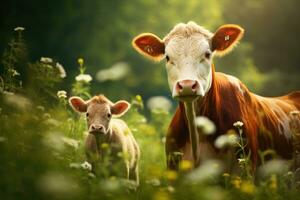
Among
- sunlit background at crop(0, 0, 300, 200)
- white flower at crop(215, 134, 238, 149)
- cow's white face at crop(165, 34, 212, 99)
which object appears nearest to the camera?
sunlit background at crop(0, 0, 300, 200)

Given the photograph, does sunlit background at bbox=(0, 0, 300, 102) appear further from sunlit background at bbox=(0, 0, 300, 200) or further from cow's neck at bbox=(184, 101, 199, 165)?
cow's neck at bbox=(184, 101, 199, 165)

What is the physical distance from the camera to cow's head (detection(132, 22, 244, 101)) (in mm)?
6180

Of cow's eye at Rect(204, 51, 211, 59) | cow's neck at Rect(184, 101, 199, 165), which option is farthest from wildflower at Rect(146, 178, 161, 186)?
cow's eye at Rect(204, 51, 211, 59)

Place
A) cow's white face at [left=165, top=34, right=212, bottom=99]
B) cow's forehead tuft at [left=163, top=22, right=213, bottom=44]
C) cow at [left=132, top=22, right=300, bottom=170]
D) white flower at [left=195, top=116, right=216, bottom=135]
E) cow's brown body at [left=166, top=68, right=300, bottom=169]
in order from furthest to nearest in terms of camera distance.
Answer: cow's forehead tuft at [left=163, top=22, right=213, bottom=44] < cow's brown body at [left=166, top=68, right=300, bottom=169] < cow at [left=132, top=22, right=300, bottom=170] < cow's white face at [left=165, top=34, right=212, bottom=99] < white flower at [left=195, top=116, right=216, bottom=135]

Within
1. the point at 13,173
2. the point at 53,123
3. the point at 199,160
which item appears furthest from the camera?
the point at 199,160

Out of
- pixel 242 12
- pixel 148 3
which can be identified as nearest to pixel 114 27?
pixel 148 3

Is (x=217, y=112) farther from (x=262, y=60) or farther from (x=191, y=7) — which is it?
(x=262, y=60)

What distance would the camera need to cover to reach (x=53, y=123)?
5.68 meters

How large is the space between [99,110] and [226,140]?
2.35m

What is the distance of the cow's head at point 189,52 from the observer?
6180 mm

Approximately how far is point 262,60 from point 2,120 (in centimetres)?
3406

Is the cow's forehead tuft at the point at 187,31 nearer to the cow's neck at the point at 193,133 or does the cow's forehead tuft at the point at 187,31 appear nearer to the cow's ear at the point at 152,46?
the cow's ear at the point at 152,46

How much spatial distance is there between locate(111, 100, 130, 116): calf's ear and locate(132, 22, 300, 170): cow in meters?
1.20

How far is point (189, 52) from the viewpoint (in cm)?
663
